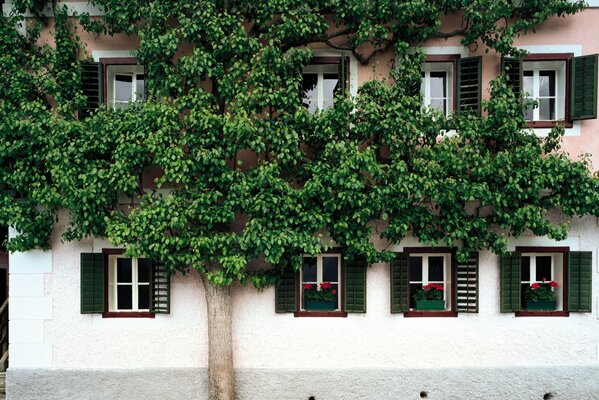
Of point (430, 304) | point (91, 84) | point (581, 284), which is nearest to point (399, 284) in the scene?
point (430, 304)

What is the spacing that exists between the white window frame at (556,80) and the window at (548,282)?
2.58 m

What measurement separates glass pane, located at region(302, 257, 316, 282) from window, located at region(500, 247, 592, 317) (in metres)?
3.50

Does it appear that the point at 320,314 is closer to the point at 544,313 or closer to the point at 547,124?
the point at 544,313

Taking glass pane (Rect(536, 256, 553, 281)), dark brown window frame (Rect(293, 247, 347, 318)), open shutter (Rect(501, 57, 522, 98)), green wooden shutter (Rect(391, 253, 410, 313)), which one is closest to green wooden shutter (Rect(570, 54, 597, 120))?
open shutter (Rect(501, 57, 522, 98))

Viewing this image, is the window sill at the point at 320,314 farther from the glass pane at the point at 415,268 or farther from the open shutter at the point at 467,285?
the open shutter at the point at 467,285

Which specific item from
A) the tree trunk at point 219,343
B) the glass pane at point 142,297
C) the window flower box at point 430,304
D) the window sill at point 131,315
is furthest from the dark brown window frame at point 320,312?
the glass pane at point 142,297

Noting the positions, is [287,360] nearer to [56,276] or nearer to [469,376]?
[469,376]

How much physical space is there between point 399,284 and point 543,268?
2877 mm

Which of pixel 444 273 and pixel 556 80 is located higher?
pixel 556 80

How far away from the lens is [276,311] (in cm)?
746

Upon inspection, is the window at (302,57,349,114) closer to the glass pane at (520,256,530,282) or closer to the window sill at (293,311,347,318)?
the window sill at (293,311,347,318)

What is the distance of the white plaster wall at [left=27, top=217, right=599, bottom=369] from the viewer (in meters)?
7.51

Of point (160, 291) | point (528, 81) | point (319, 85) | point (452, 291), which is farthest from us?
point (528, 81)

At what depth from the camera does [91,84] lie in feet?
24.4
